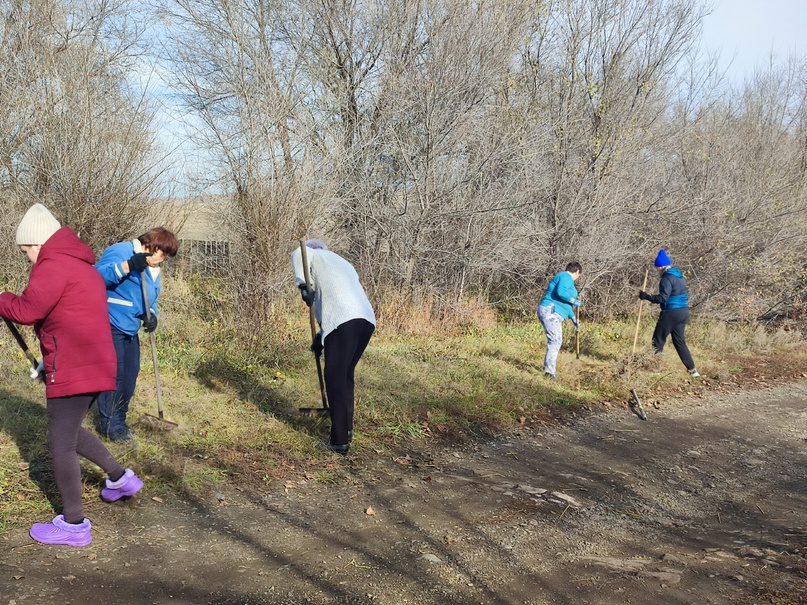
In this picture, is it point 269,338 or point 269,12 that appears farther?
point 269,12

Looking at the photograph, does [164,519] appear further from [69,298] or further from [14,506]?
[69,298]

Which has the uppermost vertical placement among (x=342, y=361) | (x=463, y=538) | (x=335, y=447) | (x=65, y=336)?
(x=65, y=336)

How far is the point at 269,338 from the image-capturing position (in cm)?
877

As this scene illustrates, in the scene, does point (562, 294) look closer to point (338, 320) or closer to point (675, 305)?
point (675, 305)

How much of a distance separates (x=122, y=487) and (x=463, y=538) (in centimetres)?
227

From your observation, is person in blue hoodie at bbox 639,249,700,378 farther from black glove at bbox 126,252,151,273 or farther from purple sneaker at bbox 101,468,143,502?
purple sneaker at bbox 101,468,143,502

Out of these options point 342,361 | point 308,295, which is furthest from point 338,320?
point 308,295

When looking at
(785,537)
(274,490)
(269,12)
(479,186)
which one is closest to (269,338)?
(274,490)

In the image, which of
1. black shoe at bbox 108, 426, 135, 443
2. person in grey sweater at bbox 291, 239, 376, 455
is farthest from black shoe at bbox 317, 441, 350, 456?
black shoe at bbox 108, 426, 135, 443

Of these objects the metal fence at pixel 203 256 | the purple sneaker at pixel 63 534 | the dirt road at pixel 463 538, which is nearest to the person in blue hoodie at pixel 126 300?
the dirt road at pixel 463 538

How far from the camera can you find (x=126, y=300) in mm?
5238

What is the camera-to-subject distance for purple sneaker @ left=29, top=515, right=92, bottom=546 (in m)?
3.79

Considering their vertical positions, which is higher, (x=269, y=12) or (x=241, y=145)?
(x=269, y=12)

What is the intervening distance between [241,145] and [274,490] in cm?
666
